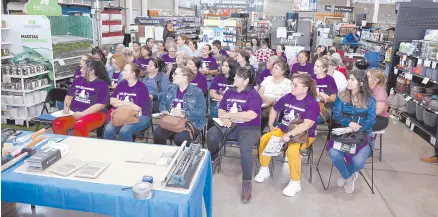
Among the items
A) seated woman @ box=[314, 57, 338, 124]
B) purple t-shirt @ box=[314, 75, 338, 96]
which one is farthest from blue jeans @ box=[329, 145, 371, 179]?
purple t-shirt @ box=[314, 75, 338, 96]

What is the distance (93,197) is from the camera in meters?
2.06

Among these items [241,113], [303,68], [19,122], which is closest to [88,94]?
[241,113]

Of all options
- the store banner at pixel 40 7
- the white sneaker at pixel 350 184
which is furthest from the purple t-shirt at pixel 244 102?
the store banner at pixel 40 7

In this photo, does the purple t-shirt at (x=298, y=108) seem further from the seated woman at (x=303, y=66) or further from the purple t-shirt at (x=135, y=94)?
the seated woman at (x=303, y=66)

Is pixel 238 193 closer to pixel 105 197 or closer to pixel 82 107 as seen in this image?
pixel 105 197

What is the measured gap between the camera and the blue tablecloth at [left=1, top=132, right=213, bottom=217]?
1989 mm

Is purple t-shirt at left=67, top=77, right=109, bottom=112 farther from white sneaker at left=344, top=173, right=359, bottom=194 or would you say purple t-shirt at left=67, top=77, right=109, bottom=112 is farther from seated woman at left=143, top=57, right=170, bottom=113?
white sneaker at left=344, top=173, right=359, bottom=194

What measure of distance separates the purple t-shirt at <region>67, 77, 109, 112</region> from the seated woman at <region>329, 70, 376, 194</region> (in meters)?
2.69

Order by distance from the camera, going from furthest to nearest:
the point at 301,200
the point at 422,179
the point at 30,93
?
1. the point at 30,93
2. the point at 422,179
3. the point at 301,200

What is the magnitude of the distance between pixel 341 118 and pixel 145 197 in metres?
2.53

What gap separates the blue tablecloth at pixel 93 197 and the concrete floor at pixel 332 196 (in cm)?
97

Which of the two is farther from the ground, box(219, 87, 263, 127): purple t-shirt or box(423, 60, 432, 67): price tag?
box(423, 60, 432, 67): price tag

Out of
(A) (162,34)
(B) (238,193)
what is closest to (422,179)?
(B) (238,193)

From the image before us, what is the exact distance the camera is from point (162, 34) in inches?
417
